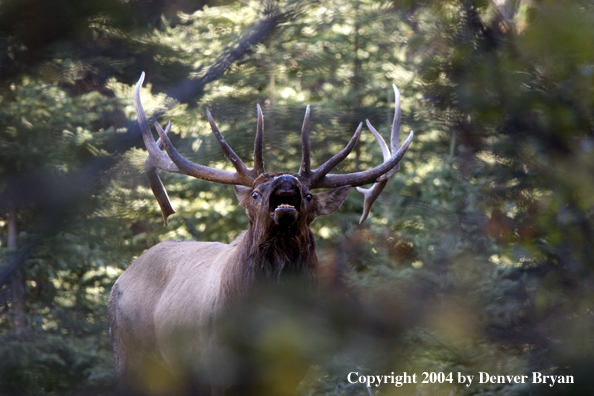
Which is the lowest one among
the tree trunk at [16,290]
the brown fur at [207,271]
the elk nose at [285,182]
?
the brown fur at [207,271]

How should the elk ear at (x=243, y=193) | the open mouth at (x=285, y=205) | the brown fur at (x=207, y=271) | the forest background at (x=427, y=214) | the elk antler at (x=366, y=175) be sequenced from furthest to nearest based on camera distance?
the elk ear at (x=243, y=193), the elk antler at (x=366, y=175), the brown fur at (x=207, y=271), the open mouth at (x=285, y=205), the forest background at (x=427, y=214)

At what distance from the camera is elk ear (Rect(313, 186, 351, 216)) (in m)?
5.17

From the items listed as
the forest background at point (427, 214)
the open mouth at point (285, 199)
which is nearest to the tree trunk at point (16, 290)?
the forest background at point (427, 214)

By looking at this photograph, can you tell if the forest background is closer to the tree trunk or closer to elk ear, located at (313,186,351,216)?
the tree trunk

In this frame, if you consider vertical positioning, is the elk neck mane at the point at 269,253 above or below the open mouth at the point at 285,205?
below

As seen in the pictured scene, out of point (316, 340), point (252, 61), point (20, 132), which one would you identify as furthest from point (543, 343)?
point (252, 61)

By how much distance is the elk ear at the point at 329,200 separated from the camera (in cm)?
517

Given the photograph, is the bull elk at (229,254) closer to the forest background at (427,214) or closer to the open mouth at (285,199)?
the open mouth at (285,199)

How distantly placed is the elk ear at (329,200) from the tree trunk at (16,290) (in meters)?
4.05

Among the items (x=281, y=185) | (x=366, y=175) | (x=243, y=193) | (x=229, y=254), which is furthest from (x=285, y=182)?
(x=229, y=254)

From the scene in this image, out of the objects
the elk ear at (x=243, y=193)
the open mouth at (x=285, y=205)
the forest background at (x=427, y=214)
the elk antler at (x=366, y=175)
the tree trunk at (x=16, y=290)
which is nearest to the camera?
the forest background at (x=427, y=214)

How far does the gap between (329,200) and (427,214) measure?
390cm

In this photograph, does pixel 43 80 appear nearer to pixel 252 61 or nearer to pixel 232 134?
pixel 252 61

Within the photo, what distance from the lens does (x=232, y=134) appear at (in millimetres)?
1991
